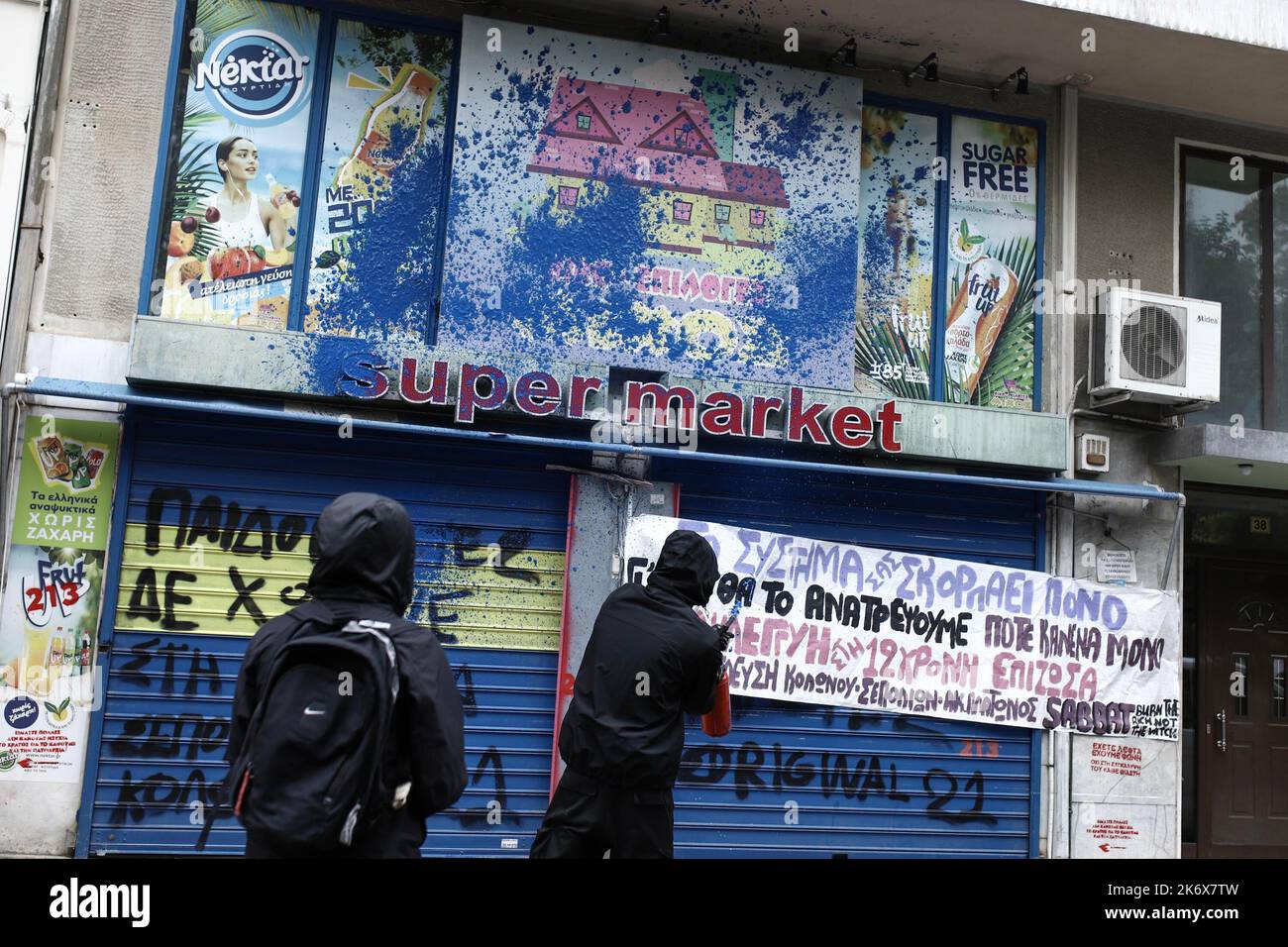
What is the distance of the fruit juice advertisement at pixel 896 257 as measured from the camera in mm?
8039

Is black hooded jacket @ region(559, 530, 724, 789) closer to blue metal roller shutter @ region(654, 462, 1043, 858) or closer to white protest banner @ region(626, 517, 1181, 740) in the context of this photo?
white protest banner @ region(626, 517, 1181, 740)

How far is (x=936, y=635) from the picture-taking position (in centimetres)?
768

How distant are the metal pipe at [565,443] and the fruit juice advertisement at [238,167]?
66 centimetres

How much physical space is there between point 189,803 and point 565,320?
3762 millimetres

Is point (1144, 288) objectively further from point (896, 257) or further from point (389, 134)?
point (389, 134)

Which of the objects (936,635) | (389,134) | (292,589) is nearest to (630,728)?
(292,589)

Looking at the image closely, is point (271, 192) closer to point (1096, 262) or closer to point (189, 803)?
point (189, 803)

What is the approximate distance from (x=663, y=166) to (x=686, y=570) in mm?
3653

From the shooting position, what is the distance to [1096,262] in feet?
27.3

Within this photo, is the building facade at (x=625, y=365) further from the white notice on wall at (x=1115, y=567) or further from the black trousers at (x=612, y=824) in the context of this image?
the black trousers at (x=612, y=824)

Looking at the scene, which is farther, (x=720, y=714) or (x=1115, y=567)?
(x=1115, y=567)

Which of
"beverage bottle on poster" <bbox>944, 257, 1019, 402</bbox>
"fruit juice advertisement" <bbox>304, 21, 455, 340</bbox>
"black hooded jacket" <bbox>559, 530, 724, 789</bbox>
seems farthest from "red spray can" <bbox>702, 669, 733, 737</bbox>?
"beverage bottle on poster" <bbox>944, 257, 1019, 402</bbox>

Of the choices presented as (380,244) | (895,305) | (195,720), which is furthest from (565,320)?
(195,720)

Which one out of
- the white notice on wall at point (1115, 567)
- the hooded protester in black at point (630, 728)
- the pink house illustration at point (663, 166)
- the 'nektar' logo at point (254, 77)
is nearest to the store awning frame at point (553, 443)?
the white notice on wall at point (1115, 567)
